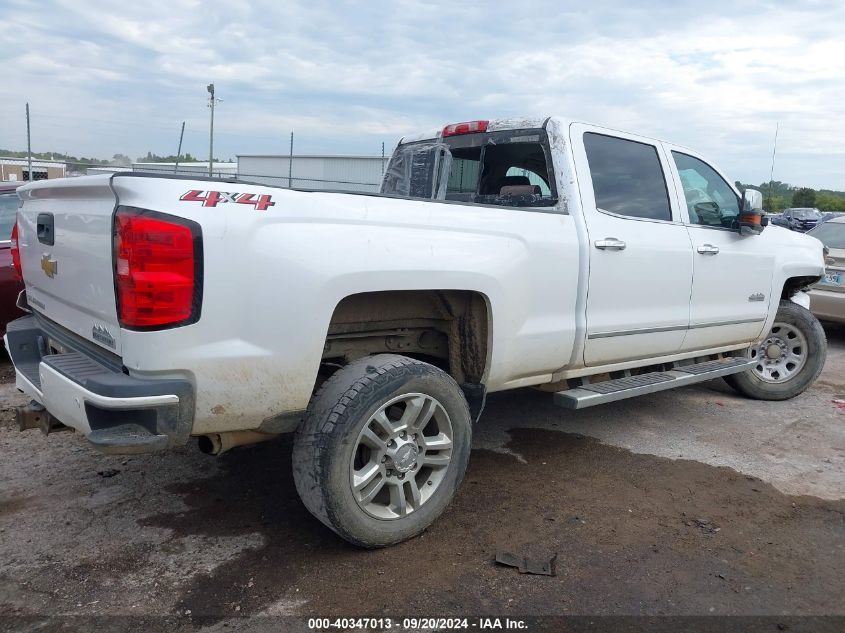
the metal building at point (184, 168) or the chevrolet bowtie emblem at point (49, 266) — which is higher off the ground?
the metal building at point (184, 168)

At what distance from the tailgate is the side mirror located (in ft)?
13.8

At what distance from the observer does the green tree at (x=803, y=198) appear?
1863 inches

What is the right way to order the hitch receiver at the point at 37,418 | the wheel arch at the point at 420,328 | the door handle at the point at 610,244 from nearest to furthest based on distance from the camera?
the hitch receiver at the point at 37,418
the wheel arch at the point at 420,328
the door handle at the point at 610,244

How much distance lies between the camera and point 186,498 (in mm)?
3635

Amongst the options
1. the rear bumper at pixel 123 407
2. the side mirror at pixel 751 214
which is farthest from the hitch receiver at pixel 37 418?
the side mirror at pixel 751 214

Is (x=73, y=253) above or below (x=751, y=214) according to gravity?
below

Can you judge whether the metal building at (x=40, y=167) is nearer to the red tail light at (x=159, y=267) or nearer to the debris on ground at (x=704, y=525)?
the red tail light at (x=159, y=267)

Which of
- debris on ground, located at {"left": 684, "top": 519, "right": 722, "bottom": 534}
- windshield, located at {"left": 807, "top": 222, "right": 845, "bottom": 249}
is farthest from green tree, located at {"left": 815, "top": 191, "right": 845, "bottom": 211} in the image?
debris on ground, located at {"left": 684, "top": 519, "right": 722, "bottom": 534}

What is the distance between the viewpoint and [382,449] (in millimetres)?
3006

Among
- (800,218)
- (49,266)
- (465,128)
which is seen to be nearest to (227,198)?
(49,266)

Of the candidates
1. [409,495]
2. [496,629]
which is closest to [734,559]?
[496,629]

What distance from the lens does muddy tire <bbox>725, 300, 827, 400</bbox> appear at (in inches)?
230

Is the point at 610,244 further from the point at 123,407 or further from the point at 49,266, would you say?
the point at 49,266

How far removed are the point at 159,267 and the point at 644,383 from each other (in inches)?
124
